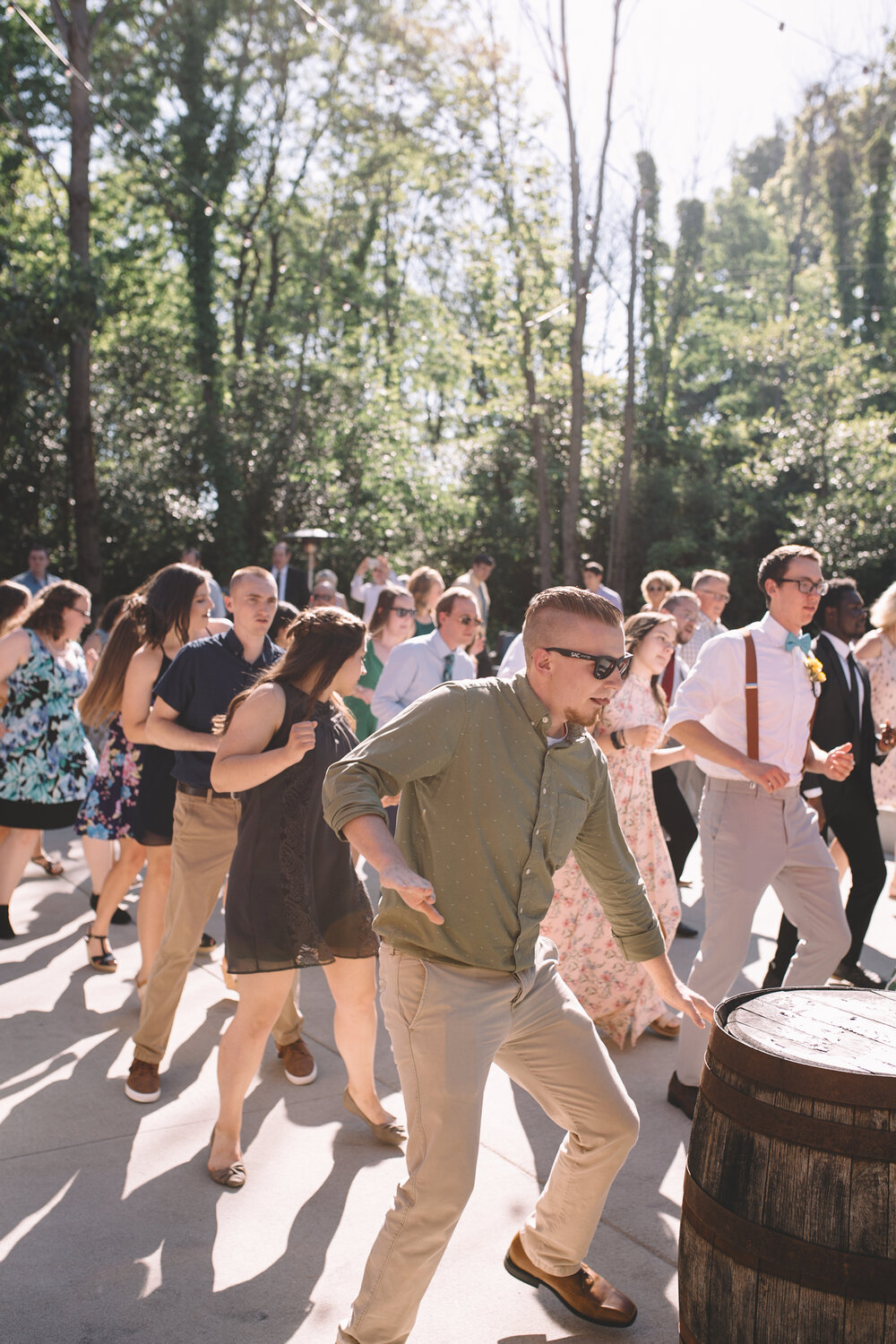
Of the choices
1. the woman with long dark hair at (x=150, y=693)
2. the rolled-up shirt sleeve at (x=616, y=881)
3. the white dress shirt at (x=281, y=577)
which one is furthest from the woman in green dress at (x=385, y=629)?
the white dress shirt at (x=281, y=577)

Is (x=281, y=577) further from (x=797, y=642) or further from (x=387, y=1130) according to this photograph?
(x=387, y=1130)

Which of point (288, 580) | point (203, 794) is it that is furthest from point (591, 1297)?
point (288, 580)

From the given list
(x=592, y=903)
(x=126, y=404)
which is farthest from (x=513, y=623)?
(x=592, y=903)

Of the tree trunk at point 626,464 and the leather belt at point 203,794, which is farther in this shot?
the tree trunk at point 626,464

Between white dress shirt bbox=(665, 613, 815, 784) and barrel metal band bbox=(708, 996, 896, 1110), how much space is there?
209 cm

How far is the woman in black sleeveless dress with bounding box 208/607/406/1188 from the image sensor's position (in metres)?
3.58

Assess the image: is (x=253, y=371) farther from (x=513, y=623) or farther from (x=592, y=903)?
(x=592, y=903)

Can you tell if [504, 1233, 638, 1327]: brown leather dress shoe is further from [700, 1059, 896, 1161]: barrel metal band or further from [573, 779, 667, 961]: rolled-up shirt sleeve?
[700, 1059, 896, 1161]: barrel metal band

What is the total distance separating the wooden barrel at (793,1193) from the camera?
2004 mm

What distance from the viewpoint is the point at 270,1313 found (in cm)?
289

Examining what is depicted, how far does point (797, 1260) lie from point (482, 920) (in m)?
0.91

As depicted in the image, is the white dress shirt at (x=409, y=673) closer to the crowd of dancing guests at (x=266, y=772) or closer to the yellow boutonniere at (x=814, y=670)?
the crowd of dancing guests at (x=266, y=772)

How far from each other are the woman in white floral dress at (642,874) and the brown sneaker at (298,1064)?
112cm

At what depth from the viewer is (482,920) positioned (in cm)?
254
